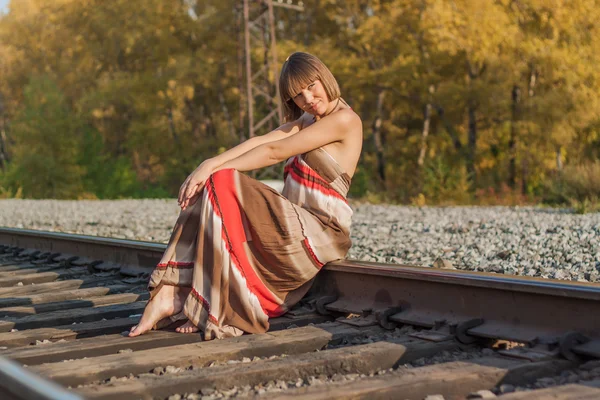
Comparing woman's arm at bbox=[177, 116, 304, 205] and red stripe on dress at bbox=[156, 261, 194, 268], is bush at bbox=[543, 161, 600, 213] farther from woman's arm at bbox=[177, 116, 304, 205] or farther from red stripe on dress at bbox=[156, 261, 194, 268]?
red stripe on dress at bbox=[156, 261, 194, 268]

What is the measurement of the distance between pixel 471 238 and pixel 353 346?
14.9 feet

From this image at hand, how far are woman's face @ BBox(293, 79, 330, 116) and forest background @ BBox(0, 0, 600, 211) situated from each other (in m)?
8.03

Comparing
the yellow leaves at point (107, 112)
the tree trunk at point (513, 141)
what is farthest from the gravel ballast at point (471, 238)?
the yellow leaves at point (107, 112)

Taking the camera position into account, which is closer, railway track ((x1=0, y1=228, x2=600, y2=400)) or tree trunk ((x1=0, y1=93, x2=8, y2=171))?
railway track ((x1=0, y1=228, x2=600, y2=400))

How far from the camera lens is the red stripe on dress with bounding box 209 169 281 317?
10.7 feet

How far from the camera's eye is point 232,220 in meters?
3.29

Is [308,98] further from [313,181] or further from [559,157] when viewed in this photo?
[559,157]

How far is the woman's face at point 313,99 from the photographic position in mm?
3588

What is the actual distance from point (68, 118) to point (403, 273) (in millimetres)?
35141

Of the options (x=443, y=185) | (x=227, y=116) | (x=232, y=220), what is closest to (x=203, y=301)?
(x=232, y=220)

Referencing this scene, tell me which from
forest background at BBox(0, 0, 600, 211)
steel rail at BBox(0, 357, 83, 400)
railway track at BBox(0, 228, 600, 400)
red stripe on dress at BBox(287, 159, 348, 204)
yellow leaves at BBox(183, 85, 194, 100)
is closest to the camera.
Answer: steel rail at BBox(0, 357, 83, 400)

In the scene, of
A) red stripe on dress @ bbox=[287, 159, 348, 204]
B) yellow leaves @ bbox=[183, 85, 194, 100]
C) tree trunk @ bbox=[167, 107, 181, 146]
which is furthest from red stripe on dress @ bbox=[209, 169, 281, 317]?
tree trunk @ bbox=[167, 107, 181, 146]

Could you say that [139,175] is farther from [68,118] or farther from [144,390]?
[144,390]

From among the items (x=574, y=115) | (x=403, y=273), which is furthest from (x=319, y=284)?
(x=574, y=115)
